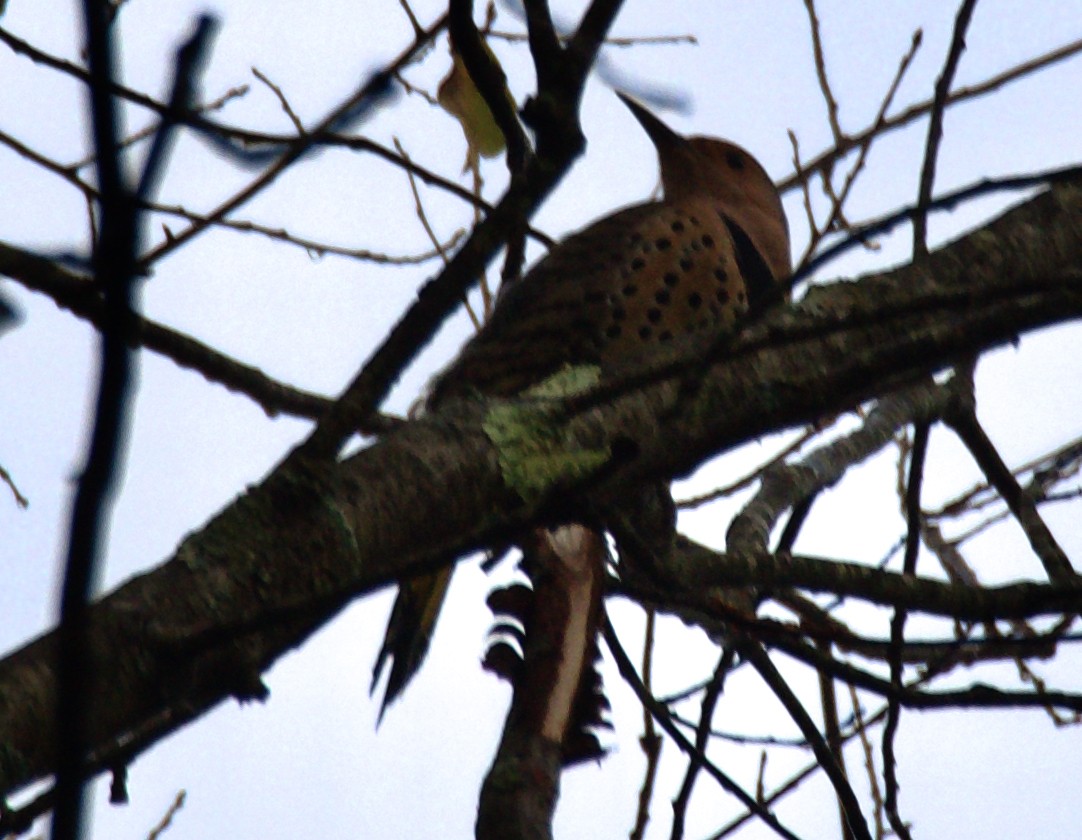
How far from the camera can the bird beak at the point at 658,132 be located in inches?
229

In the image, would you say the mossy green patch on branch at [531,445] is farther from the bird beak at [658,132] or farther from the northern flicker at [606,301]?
the bird beak at [658,132]

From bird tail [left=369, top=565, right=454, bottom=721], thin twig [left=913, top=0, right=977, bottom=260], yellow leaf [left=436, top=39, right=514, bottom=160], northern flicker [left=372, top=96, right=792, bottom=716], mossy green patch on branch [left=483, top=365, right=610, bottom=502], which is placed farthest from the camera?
northern flicker [left=372, top=96, right=792, bottom=716]

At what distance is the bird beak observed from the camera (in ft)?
19.1

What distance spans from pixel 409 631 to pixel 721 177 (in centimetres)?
292

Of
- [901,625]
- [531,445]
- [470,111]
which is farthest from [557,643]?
[470,111]

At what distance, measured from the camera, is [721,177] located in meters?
5.67

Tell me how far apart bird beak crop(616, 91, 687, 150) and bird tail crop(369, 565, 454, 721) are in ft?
9.29

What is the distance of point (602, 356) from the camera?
4168mm

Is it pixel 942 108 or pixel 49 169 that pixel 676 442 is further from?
pixel 49 169

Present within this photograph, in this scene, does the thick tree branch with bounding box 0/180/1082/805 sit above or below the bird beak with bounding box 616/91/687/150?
below

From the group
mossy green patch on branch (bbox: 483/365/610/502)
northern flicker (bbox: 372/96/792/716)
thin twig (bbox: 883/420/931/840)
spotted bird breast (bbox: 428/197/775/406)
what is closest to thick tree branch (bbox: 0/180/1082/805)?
mossy green patch on branch (bbox: 483/365/610/502)

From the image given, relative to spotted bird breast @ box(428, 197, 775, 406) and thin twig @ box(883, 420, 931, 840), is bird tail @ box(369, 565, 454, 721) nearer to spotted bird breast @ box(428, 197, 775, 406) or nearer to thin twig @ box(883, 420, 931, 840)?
spotted bird breast @ box(428, 197, 775, 406)

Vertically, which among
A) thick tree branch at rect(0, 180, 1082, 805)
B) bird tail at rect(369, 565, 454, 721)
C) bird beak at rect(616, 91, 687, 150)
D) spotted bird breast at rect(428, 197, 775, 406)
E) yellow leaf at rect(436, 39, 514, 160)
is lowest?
thick tree branch at rect(0, 180, 1082, 805)

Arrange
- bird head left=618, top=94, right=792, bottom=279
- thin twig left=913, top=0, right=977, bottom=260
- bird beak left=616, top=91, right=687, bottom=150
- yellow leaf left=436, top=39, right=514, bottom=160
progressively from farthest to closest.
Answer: bird beak left=616, top=91, right=687, bottom=150, bird head left=618, top=94, right=792, bottom=279, yellow leaf left=436, top=39, right=514, bottom=160, thin twig left=913, top=0, right=977, bottom=260
